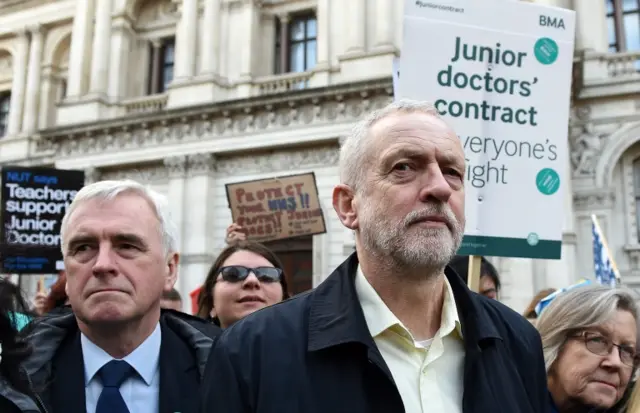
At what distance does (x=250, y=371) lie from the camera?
1784 millimetres

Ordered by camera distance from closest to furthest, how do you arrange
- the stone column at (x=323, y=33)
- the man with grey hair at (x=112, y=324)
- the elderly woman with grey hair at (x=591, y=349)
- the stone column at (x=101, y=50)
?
the man with grey hair at (x=112, y=324) < the elderly woman with grey hair at (x=591, y=349) < the stone column at (x=323, y=33) < the stone column at (x=101, y=50)

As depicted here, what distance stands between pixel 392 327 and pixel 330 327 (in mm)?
218

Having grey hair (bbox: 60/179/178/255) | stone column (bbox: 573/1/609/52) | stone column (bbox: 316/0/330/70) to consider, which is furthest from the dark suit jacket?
stone column (bbox: 573/1/609/52)

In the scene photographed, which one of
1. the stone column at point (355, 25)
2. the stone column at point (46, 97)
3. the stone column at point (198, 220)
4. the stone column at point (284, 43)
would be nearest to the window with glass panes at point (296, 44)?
the stone column at point (284, 43)

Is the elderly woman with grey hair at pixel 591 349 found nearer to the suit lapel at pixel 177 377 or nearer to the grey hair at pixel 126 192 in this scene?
the suit lapel at pixel 177 377

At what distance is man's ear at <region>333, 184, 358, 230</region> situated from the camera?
210cm

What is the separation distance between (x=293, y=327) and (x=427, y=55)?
2612 millimetres

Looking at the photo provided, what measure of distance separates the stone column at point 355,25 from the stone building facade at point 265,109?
38 mm

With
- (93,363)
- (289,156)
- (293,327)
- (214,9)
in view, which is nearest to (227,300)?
(93,363)

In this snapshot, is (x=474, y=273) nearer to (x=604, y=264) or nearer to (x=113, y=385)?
(x=113, y=385)

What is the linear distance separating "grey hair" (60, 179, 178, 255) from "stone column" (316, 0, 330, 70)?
14054mm

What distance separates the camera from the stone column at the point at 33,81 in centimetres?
2133

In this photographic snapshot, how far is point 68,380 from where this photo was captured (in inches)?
85.6

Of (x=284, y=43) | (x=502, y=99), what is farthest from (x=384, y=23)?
(x=502, y=99)
